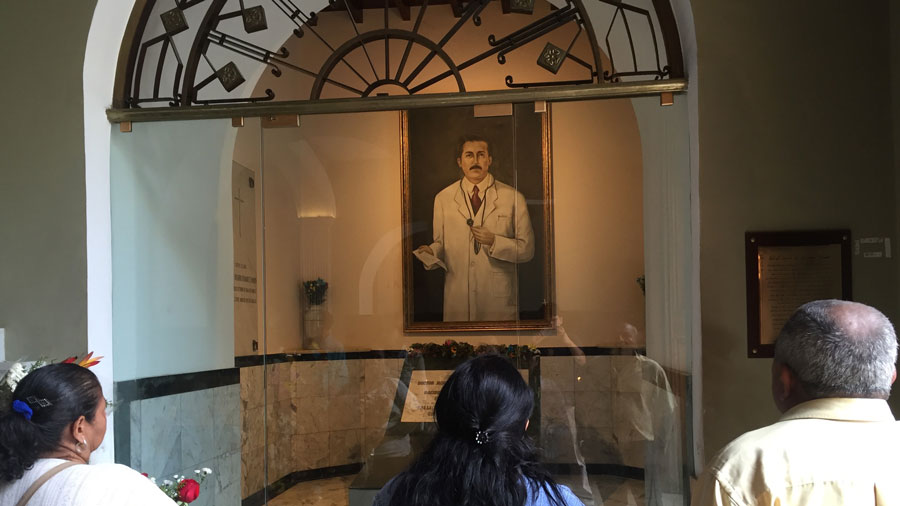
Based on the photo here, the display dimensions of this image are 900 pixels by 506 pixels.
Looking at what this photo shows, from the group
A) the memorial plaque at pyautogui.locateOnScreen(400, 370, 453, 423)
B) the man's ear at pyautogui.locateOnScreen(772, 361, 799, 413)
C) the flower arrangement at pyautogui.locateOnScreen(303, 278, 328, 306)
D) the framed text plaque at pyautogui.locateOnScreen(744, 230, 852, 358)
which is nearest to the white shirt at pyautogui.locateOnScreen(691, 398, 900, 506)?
the man's ear at pyautogui.locateOnScreen(772, 361, 799, 413)

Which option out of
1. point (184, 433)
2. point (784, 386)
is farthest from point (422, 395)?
point (784, 386)

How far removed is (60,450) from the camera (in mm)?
2262

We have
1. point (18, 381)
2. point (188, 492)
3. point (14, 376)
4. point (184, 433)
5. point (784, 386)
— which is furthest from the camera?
point (184, 433)

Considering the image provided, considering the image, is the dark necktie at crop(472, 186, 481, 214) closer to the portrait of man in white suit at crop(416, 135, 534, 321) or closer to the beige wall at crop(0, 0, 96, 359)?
the portrait of man in white suit at crop(416, 135, 534, 321)

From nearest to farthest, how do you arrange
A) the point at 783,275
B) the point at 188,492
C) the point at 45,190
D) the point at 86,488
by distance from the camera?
the point at 86,488
the point at 188,492
the point at 783,275
the point at 45,190

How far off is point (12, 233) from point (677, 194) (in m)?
3.59

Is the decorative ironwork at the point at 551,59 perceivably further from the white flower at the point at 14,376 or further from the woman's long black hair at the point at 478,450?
the white flower at the point at 14,376

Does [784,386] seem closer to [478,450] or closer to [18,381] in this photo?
[478,450]

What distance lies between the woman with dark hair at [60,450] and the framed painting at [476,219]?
108 inches

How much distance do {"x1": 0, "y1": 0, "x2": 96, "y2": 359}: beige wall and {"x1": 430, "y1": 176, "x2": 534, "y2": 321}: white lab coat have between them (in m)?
2.10

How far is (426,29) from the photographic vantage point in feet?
20.0

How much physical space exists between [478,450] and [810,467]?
0.70 meters

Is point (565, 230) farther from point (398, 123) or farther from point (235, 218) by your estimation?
point (235, 218)

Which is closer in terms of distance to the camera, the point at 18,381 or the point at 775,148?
the point at 18,381
